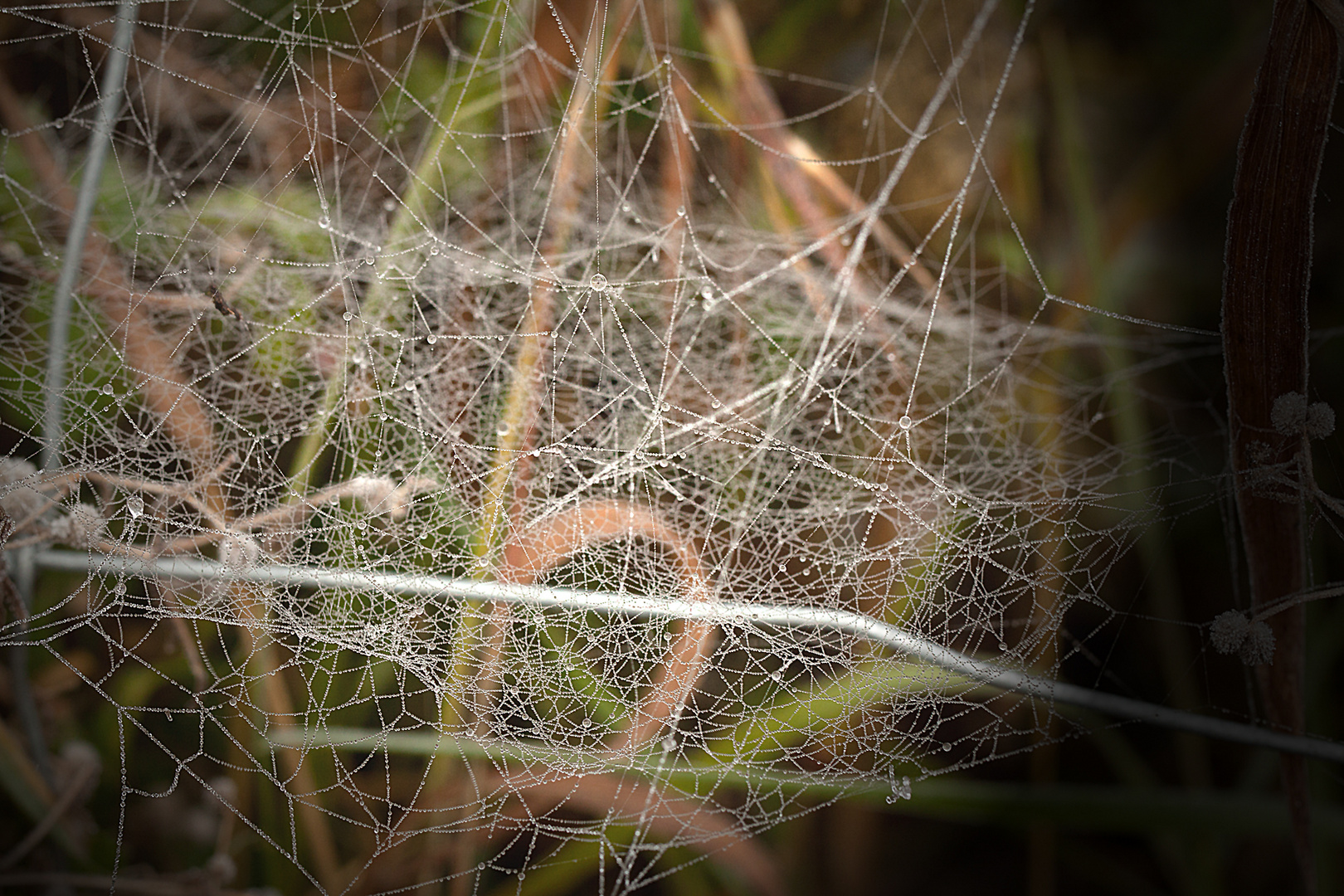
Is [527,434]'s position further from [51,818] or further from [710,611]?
[51,818]

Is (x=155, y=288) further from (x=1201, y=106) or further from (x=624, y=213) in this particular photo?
(x=1201, y=106)

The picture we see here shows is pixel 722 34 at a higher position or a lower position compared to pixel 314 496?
higher

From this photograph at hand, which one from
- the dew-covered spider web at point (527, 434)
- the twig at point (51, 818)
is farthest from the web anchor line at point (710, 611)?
the twig at point (51, 818)

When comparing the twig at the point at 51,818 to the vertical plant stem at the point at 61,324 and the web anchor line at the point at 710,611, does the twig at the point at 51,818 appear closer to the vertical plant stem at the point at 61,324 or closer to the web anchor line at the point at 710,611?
the vertical plant stem at the point at 61,324

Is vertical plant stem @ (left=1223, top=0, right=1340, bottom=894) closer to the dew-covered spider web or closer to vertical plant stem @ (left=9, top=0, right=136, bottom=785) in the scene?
the dew-covered spider web

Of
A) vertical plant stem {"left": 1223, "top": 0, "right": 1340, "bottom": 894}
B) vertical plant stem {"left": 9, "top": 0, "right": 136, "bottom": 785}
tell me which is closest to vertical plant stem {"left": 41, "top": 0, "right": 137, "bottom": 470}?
vertical plant stem {"left": 9, "top": 0, "right": 136, "bottom": 785}

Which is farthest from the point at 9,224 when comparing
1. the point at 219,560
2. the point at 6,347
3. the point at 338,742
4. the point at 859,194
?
the point at 859,194

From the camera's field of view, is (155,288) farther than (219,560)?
Yes
